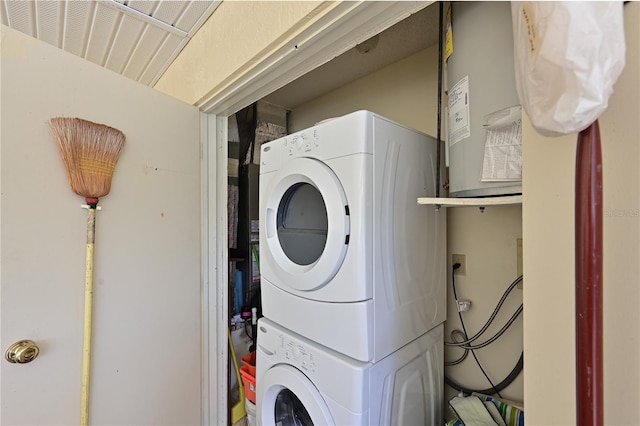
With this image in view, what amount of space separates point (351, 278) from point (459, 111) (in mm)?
647

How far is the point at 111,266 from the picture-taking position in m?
1.04

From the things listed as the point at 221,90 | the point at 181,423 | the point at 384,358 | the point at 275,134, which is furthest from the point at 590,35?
the point at 275,134

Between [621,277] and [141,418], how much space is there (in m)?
1.58

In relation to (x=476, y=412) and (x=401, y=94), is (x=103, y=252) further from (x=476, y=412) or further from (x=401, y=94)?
(x=401, y=94)

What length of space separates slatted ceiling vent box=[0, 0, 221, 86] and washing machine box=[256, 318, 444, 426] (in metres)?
1.48

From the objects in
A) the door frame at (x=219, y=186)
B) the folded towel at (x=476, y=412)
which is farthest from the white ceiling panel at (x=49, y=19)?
the folded towel at (x=476, y=412)

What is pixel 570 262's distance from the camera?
0.47 meters

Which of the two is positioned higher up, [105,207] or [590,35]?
[590,35]

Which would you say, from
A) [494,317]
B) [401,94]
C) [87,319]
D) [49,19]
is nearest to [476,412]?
[494,317]

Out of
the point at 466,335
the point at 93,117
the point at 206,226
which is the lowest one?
the point at 466,335

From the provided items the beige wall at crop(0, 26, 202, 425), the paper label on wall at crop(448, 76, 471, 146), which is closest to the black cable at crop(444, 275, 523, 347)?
the paper label on wall at crop(448, 76, 471, 146)

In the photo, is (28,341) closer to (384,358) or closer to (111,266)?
(111,266)

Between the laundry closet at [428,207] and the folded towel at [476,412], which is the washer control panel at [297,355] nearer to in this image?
the folded towel at [476,412]

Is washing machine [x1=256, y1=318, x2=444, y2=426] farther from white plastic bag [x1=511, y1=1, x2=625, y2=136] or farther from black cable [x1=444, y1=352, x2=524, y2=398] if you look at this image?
white plastic bag [x1=511, y1=1, x2=625, y2=136]
